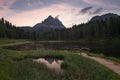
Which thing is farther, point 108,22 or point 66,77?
point 108,22

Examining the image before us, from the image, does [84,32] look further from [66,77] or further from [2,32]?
[66,77]

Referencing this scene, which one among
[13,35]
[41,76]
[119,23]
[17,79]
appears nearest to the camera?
[17,79]

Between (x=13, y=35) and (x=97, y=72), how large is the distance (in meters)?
173

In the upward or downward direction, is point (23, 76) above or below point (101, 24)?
below

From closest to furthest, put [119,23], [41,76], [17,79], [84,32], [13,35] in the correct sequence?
[17,79] < [41,76] < [119,23] < [84,32] < [13,35]

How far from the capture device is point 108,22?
151m

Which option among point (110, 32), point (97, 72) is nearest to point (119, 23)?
A: point (110, 32)

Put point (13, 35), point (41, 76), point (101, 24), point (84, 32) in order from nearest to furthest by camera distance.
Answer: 1. point (41, 76)
2. point (101, 24)
3. point (84, 32)
4. point (13, 35)

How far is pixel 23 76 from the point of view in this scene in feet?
75.7

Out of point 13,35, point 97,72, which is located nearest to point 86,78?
point 97,72

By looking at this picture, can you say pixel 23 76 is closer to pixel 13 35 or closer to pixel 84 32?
pixel 84 32

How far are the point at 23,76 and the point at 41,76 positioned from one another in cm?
190

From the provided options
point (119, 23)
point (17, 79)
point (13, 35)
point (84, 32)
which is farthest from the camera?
point (13, 35)

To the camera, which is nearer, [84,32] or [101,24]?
[101,24]
